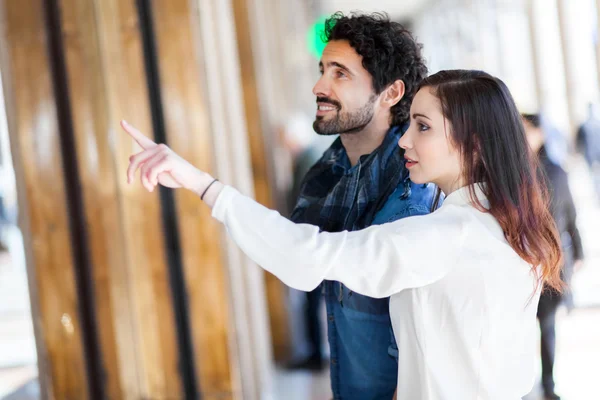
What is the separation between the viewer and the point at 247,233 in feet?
3.48

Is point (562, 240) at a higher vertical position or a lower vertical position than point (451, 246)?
lower

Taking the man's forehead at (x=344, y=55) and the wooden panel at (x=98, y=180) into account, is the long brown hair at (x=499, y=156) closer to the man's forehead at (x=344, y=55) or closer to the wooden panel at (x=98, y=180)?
the man's forehead at (x=344, y=55)

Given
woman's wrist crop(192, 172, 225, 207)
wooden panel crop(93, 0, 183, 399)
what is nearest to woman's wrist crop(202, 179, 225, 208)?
woman's wrist crop(192, 172, 225, 207)

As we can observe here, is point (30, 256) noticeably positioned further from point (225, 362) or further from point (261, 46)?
point (261, 46)

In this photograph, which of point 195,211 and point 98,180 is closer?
point 98,180

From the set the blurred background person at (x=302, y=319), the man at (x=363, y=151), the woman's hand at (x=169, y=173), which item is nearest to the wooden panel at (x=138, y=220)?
the blurred background person at (x=302, y=319)

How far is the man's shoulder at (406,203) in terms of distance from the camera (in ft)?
4.55

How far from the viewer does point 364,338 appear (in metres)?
1.54

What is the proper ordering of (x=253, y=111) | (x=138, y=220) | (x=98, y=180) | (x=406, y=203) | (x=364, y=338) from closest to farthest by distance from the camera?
(x=406, y=203)
(x=364, y=338)
(x=98, y=180)
(x=138, y=220)
(x=253, y=111)

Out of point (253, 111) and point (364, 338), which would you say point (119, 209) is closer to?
point (364, 338)

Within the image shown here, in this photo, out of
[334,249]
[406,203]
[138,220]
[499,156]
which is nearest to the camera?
[334,249]

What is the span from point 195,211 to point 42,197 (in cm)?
68

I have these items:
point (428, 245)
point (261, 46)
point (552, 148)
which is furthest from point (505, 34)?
point (428, 245)

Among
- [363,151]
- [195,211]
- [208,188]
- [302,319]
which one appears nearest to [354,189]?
[363,151]
